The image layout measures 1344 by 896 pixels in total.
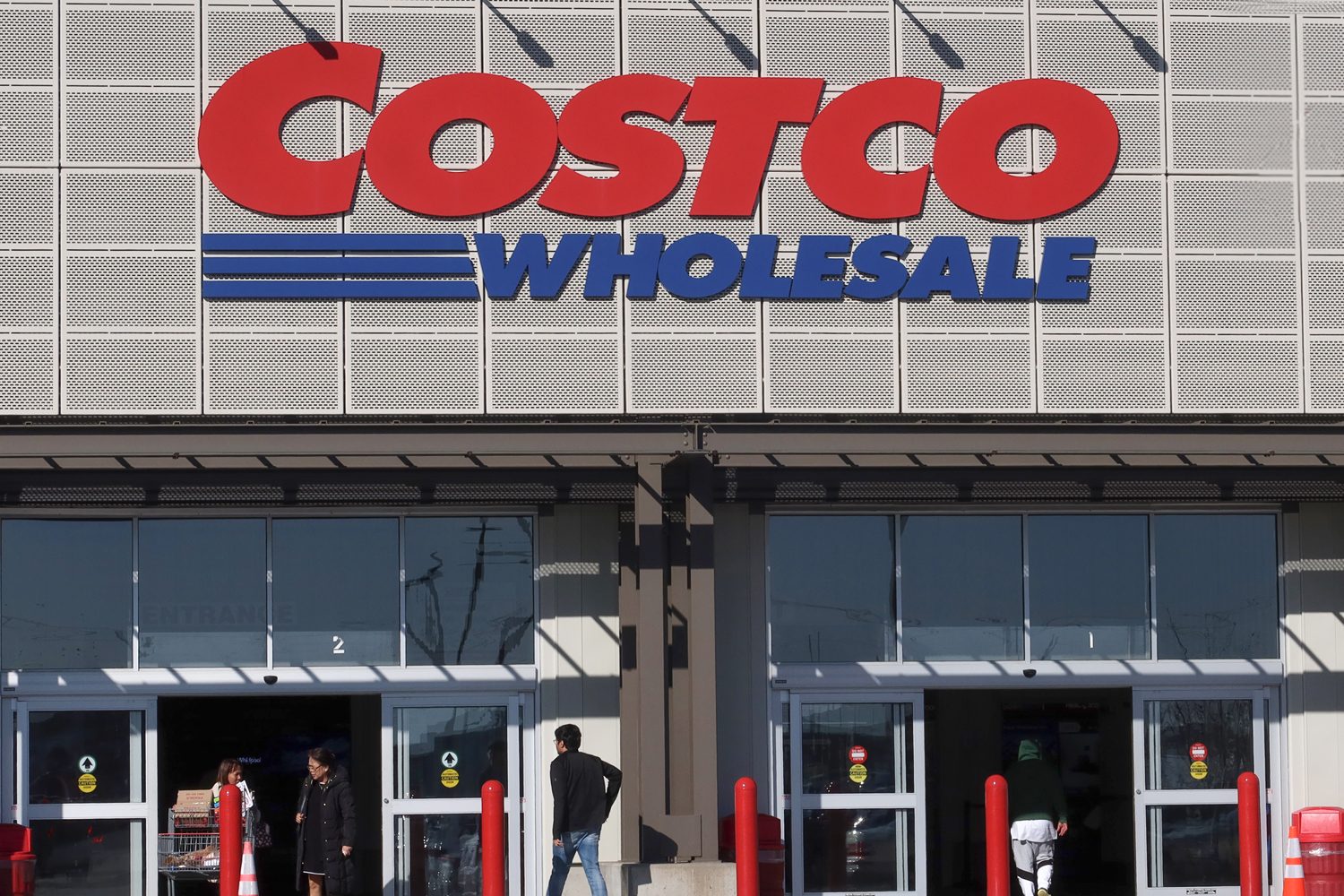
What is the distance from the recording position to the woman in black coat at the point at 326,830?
14828 millimetres

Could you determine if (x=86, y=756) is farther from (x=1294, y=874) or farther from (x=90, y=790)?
(x=1294, y=874)

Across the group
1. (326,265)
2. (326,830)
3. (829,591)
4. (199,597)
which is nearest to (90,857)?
(199,597)

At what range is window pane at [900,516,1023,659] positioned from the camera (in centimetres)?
1688

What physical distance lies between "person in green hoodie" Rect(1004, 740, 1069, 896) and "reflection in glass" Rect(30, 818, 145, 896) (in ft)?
25.1

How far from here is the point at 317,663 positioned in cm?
1648

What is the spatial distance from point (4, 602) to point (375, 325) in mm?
A: 4104

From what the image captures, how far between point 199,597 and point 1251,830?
29.8 feet

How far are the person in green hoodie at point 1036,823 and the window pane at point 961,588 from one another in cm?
129

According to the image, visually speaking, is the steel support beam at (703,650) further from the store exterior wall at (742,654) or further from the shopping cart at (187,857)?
the shopping cart at (187,857)

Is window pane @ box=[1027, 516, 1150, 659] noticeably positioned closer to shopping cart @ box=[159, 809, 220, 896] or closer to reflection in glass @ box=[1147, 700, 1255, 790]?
reflection in glass @ box=[1147, 700, 1255, 790]

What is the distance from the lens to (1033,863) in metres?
16.0

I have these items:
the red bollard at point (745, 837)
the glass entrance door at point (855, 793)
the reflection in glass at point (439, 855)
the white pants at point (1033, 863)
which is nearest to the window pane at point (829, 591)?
the glass entrance door at point (855, 793)

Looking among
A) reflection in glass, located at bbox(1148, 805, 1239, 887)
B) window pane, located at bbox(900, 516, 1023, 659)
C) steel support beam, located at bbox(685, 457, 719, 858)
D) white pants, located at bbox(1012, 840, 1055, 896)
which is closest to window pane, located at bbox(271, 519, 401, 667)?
steel support beam, located at bbox(685, 457, 719, 858)

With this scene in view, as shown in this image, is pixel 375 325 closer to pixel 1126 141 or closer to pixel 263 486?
pixel 263 486
